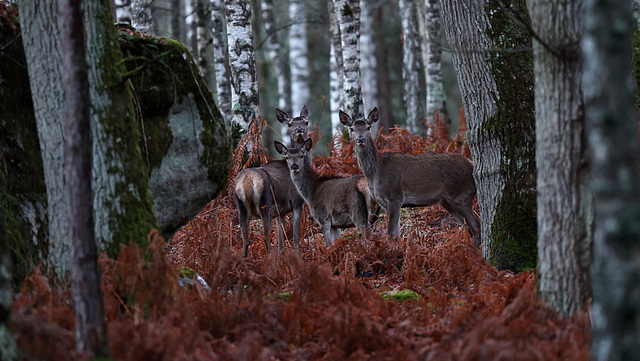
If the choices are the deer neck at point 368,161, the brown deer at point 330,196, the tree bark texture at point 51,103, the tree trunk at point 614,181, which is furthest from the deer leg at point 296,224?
the tree trunk at point 614,181

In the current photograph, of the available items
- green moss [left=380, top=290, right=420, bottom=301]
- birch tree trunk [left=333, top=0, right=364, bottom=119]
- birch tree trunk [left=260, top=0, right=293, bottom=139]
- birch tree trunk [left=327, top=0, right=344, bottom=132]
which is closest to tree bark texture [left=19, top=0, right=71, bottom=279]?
green moss [left=380, top=290, right=420, bottom=301]

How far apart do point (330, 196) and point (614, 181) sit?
7745 mm

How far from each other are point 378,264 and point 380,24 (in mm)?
23073

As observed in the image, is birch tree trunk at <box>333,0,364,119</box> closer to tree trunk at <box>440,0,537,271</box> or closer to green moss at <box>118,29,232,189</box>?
tree trunk at <box>440,0,537,271</box>

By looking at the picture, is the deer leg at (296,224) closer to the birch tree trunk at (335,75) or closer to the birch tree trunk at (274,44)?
the birch tree trunk at (335,75)

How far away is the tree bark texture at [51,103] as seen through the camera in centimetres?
508

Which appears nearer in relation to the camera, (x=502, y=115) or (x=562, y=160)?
(x=562, y=160)

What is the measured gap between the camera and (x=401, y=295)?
6.67 meters

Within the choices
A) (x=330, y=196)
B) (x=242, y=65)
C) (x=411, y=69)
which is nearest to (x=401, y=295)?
(x=330, y=196)

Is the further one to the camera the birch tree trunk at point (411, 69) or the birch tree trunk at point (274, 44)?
the birch tree trunk at point (274, 44)

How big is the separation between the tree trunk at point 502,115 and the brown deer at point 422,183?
9.21ft

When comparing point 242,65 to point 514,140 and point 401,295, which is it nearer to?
point 514,140

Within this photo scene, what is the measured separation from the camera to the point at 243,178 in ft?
34.7

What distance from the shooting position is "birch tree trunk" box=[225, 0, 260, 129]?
43.4 ft
